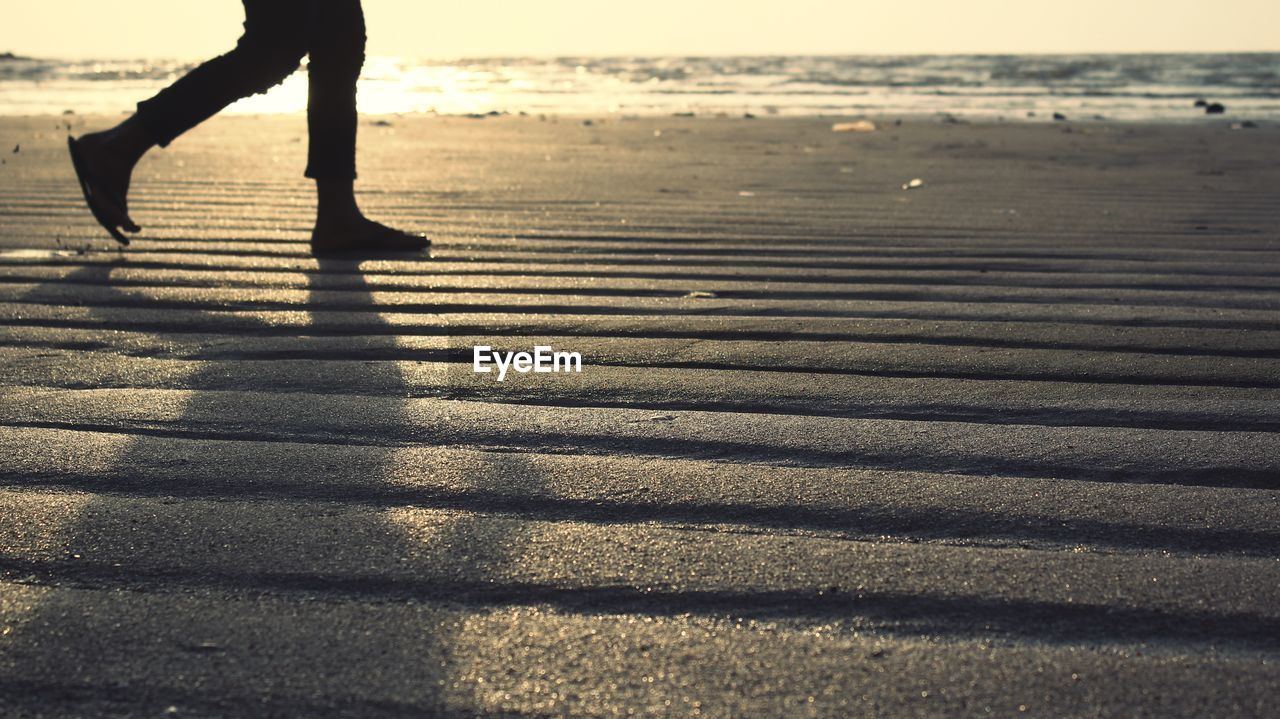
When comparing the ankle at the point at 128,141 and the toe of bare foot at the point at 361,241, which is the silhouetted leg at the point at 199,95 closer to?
the ankle at the point at 128,141

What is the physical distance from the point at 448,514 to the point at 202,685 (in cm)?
42

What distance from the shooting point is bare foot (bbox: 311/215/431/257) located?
3379 millimetres

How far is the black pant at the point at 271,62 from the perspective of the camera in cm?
308

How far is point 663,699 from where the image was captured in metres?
1.01

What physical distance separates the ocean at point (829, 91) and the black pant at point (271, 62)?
11.5 metres

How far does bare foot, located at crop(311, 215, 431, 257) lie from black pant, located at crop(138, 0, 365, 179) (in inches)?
12.7

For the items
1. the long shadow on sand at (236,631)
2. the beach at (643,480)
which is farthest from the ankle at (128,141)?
the long shadow on sand at (236,631)

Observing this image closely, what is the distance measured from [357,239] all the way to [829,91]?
69.9 ft

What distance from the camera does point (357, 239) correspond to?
11.1ft

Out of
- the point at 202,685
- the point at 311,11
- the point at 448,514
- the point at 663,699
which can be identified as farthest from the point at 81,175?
the point at 663,699

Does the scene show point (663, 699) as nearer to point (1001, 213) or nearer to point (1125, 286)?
point (1125, 286)

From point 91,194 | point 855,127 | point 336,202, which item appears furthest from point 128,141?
point 855,127

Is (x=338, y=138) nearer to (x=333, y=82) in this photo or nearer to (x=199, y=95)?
(x=333, y=82)

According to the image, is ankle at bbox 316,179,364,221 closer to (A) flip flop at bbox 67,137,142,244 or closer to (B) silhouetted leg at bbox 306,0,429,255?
(B) silhouetted leg at bbox 306,0,429,255
